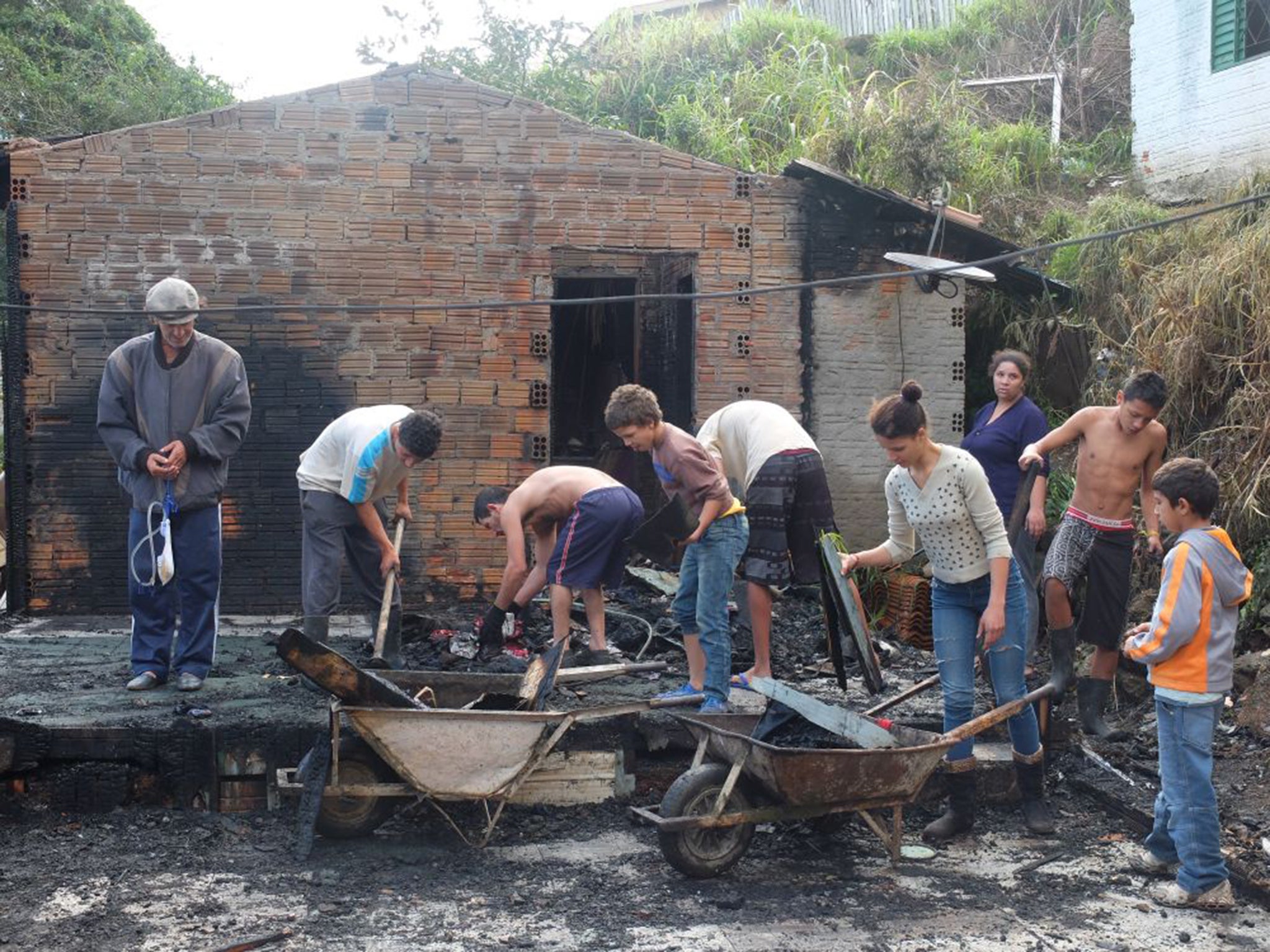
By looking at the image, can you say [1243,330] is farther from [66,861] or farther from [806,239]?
[66,861]

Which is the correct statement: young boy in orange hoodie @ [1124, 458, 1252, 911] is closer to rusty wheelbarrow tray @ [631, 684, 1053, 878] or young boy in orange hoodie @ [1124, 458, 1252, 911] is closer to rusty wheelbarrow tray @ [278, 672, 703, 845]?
rusty wheelbarrow tray @ [631, 684, 1053, 878]

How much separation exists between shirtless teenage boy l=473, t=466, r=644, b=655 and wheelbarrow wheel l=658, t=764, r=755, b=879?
186 cm

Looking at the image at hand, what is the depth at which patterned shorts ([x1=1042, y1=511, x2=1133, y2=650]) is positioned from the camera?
273 inches

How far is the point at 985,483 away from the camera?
18.0ft

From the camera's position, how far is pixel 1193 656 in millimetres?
4848

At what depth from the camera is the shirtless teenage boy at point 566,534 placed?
7.10 metres

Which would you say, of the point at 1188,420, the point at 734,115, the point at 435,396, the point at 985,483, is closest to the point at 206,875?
the point at 985,483

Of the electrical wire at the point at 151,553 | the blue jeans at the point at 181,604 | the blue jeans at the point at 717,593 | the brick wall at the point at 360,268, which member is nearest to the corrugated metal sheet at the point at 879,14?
the brick wall at the point at 360,268

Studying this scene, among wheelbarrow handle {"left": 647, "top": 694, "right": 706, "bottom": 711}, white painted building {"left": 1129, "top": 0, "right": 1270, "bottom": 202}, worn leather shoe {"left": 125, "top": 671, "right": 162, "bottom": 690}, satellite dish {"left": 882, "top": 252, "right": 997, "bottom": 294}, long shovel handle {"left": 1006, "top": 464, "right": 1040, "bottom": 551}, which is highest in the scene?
white painted building {"left": 1129, "top": 0, "right": 1270, "bottom": 202}

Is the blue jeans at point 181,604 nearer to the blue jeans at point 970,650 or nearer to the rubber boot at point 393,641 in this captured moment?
the rubber boot at point 393,641

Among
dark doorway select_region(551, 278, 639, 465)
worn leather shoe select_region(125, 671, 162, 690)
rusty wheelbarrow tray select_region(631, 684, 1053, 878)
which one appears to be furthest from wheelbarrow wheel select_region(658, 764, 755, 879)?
dark doorway select_region(551, 278, 639, 465)

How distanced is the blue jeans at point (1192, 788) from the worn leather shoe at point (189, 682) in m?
4.68

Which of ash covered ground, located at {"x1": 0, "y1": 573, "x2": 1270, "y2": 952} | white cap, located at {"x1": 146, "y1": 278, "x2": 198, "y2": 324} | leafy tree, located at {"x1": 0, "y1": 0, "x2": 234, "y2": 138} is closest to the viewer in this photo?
ash covered ground, located at {"x1": 0, "y1": 573, "x2": 1270, "y2": 952}

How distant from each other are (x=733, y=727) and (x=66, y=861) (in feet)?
9.38
